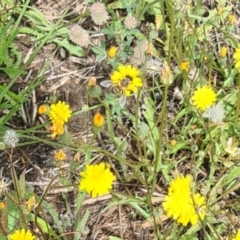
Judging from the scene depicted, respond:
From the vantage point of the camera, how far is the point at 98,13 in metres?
2.10

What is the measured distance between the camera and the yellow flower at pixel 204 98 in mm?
1822

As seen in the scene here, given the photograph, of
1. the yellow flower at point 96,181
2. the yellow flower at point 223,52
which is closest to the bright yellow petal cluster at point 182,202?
the yellow flower at point 96,181

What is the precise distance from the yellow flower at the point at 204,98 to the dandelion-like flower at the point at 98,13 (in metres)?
0.46

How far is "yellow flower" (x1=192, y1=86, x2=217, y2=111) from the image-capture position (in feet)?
5.98

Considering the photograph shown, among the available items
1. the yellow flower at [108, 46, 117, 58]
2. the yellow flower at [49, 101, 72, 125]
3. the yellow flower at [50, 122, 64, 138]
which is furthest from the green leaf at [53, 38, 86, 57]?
the yellow flower at [50, 122, 64, 138]

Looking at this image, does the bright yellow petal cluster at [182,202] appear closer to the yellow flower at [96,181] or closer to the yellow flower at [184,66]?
the yellow flower at [96,181]

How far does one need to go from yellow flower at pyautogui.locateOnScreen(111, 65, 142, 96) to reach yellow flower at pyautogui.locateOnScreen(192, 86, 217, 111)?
18cm

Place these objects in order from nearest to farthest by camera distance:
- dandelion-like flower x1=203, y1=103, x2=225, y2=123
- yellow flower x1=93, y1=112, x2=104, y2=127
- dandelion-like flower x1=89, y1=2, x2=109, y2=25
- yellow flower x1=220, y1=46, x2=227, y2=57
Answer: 1. yellow flower x1=93, y1=112, x2=104, y2=127
2. dandelion-like flower x1=203, y1=103, x2=225, y2=123
3. yellow flower x1=220, y1=46, x2=227, y2=57
4. dandelion-like flower x1=89, y1=2, x2=109, y2=25

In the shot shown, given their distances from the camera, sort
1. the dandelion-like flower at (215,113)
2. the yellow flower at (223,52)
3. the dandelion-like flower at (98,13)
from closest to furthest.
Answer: the dandelion-like flower at (215,113), the yellow flower at (223,52), the dandelion-like flower at (98,13)

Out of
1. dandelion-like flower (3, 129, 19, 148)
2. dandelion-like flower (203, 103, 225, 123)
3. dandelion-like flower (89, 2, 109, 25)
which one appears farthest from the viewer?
dandelion-like flower (89, 2, 109, 25)

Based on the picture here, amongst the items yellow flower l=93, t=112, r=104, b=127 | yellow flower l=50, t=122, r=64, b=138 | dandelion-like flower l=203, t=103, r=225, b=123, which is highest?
dandelion-like flower l=203, t=103, r=225, b=123

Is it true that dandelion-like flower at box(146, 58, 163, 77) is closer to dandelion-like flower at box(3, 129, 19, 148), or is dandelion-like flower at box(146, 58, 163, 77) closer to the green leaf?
the green leaf

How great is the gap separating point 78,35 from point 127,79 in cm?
43

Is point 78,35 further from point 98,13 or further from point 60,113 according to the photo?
point 60,113
